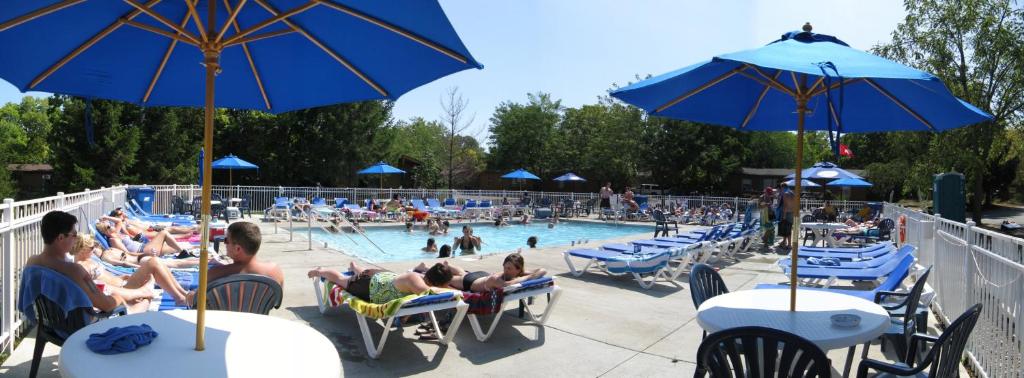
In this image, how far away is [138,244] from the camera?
25.2 feet

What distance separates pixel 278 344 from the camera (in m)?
2.47

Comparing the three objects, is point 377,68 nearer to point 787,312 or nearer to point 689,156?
point 787,312

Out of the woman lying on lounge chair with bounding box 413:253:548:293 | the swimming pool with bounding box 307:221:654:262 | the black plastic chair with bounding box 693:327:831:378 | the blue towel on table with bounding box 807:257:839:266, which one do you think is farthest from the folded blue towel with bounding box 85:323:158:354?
the swimming pool with bounding box 307:221:654:262

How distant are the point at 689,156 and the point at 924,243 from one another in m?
31.1

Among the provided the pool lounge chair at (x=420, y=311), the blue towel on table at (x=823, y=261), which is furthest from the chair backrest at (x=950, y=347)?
the blue towel on table at (x=823, y=261)

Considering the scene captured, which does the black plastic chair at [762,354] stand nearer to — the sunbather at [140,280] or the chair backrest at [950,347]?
the chair backrest at [950,347]

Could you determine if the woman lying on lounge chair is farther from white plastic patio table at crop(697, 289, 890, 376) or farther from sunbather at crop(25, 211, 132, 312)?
sunbather at crop(25, 211, 132, 312)

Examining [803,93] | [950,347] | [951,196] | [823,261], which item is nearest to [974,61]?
[951,196]

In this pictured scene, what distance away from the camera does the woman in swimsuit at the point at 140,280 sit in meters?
4.20

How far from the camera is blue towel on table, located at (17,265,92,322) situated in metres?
3.40

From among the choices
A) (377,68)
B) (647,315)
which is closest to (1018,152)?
(647,315)

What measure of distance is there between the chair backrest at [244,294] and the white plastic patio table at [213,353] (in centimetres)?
74

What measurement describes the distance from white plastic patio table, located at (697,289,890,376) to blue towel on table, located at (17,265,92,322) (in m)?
3.71

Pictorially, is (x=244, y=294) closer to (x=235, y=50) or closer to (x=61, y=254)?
(x=61, y=254)
